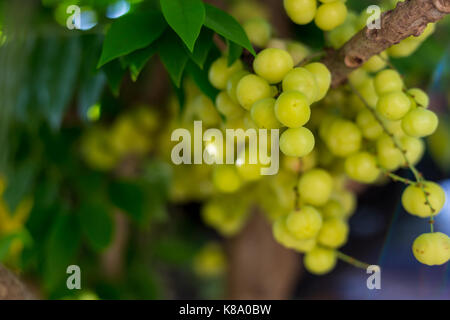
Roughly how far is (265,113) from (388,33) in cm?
12

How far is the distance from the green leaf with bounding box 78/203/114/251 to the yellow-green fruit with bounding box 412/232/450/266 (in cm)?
43

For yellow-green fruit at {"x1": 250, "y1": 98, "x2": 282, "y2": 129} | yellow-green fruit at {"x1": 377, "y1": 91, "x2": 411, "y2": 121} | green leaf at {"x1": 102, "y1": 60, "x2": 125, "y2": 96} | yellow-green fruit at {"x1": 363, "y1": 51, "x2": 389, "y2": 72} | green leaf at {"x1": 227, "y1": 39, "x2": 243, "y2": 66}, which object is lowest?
yellow-green fruit at {"x1": 250, "y1": 98, "x2": 282, "y2": 129}

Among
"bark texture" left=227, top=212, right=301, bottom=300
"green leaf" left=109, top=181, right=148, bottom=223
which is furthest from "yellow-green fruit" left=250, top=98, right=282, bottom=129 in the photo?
"bark texture" left=227, top=212, right=301, bottom=300

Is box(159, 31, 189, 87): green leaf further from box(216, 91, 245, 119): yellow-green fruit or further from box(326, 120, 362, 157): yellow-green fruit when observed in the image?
box(326, 120, 362, 157): yellow-green fruit

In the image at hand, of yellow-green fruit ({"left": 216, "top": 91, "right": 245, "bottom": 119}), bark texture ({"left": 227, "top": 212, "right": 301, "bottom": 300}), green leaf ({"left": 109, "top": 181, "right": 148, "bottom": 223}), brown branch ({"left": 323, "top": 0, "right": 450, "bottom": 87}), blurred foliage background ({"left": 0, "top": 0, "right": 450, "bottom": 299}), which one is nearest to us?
brown branch ({"left": 323, "top": 0, "right": 450, "bottom": 87})

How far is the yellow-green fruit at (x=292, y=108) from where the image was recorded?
38cm

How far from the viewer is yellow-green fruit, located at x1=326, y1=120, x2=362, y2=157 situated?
0.48 metres

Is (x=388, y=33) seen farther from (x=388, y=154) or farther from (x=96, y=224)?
(x=96, y=224)

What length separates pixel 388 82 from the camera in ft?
1.49

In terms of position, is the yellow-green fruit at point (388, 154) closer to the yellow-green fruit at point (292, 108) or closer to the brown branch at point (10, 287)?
the yellow-green fruit at point (292, 108)

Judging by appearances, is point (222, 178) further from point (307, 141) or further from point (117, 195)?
point (117, 195)

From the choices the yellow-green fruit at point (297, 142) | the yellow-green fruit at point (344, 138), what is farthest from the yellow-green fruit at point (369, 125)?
the yellow-green fruit at point (297, 142)

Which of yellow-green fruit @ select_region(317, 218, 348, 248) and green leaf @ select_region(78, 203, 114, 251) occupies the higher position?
green leaf @ select_region(78, 203, 114, 251)

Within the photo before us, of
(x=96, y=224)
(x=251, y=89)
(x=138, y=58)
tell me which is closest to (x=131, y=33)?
(x=138, y=58)
